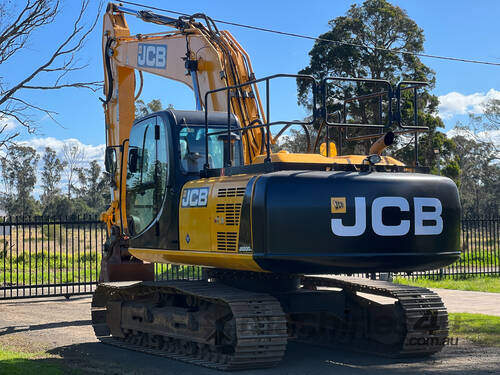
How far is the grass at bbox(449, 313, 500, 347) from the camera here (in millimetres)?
11031

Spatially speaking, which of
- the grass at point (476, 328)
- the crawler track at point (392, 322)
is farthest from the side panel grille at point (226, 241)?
the grass at point (476, 328)

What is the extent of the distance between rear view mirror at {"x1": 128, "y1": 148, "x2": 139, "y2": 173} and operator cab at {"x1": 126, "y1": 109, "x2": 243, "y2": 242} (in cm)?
1

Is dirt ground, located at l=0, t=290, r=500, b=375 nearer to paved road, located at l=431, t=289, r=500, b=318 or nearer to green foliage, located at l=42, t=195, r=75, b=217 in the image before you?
paved road, located at l=431, t=289, r=500, b=318

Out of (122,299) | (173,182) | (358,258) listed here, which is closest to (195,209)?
(173,182)

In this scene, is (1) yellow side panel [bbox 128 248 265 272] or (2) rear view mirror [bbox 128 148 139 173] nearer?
(1) yellow side panel [bbox 128 248 265 272]

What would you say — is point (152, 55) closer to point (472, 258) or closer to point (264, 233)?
point (264, 233)

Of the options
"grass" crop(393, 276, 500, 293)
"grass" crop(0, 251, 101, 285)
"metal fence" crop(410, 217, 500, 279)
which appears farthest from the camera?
"metal fence" crop(410, 217, 500, 279)

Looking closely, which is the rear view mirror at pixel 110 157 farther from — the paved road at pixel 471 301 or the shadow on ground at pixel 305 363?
the paved road at pixel 471 301

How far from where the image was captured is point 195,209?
9141 mm

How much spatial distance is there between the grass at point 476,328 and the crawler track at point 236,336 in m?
3.68

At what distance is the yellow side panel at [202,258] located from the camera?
8.30m

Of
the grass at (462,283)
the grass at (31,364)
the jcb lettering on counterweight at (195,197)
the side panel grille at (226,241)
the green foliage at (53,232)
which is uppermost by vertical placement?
the jcb lettering on counterweight at (195,197)

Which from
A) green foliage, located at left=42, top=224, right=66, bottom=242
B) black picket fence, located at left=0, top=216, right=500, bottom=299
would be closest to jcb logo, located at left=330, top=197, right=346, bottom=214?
black picket fence, located at left=0, top=216, right=500, bottom=299

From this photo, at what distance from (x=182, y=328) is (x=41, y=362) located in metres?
1.71
